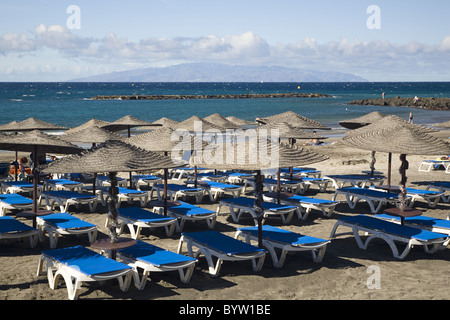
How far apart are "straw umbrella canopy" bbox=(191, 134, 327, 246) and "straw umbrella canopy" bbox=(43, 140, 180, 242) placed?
0.98 m

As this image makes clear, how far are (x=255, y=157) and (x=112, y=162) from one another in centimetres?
219

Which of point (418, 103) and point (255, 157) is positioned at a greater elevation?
point (418, 103)

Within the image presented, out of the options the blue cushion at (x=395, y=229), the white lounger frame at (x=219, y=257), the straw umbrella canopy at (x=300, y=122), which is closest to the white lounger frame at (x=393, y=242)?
the blue cushion at (x=395, y=229)

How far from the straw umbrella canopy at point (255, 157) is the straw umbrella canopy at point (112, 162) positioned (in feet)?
3.21

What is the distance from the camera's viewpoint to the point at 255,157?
8.30 m

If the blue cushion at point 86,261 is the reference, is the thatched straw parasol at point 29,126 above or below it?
above

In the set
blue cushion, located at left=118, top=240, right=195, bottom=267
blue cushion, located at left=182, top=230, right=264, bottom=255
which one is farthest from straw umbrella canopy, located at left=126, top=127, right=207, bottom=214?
blue cushion, located at left=118, top=240, right=195, bottom=267

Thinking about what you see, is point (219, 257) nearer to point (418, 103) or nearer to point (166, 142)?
point (166, 142)

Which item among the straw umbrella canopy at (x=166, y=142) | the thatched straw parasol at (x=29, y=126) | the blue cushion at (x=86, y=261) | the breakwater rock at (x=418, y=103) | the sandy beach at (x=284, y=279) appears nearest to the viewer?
the blue cushion at (x=86, y=261)

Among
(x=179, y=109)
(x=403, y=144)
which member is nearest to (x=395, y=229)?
(x=403, y=144)

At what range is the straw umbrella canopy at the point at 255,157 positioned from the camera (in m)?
8.23

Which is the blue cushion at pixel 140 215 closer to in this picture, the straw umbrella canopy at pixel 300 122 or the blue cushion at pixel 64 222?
the blue cushion at pixel 64 222
